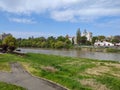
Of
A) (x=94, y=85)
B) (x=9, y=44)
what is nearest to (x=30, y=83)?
(x=94, y=85)

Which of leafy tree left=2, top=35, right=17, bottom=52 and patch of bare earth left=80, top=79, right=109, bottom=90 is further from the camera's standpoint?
leafy tree left=2, top=35, right=17, bottom=52

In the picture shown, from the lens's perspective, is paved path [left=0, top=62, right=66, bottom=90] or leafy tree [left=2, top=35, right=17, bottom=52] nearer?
paved path [left=0, top=62, right=66, bottom=90]

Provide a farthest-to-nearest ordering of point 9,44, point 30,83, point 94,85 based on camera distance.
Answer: point 9,44
point 30,83
point 94,85

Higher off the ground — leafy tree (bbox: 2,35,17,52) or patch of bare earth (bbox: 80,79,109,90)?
leafy tree (bbox: 2,35,17,52)

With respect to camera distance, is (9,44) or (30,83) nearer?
(30,83)

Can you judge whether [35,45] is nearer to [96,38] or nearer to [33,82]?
[96,38]

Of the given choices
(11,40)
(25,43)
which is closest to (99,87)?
(11,40)

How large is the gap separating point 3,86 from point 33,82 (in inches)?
106

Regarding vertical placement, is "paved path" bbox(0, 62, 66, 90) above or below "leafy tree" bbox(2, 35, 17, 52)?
below

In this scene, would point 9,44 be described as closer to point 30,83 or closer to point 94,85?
point 30,83

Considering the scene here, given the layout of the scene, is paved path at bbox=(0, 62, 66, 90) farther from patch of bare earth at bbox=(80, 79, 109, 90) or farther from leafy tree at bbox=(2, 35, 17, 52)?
leafy tree at bbox=(2, 35, 17, 52)

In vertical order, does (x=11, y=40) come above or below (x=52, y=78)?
above

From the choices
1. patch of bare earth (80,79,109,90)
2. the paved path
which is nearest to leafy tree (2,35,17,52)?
the paved path

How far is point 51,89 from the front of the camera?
16016mm
